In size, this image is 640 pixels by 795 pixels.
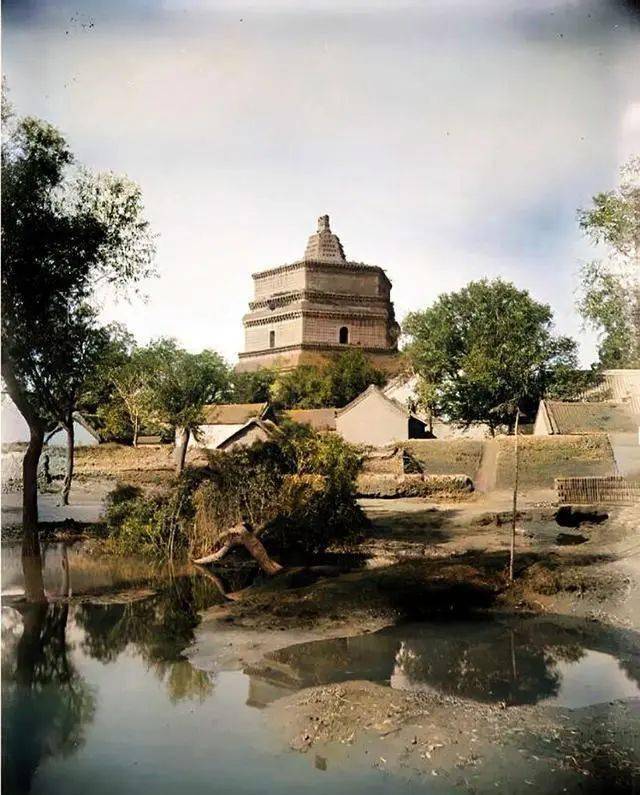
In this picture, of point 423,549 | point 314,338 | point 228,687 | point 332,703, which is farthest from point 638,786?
point 314,338

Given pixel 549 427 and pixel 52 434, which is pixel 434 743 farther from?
pixel 52 434

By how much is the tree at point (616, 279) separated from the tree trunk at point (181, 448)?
1931 mm

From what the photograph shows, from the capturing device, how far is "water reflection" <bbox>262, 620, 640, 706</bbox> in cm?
267

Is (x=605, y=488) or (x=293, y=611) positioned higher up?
(x=605, y=488)

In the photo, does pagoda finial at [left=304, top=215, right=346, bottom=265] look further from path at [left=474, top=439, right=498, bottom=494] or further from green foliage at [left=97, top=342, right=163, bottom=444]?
path at [left=474, top=439, right=498, bottom=494]

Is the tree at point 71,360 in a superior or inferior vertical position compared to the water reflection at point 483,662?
superior

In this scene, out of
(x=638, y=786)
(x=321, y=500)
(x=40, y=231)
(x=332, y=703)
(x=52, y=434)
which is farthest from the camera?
(x=321, y=500)

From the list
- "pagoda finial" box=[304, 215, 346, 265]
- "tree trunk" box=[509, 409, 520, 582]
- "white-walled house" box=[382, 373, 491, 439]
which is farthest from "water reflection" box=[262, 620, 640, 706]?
"pagoda finial" box=[304, 215, 346, 265]

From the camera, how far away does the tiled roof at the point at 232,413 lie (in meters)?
3.39

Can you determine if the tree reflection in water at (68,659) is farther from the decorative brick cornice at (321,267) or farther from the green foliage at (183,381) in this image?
the decorative brick cornice at (321,267)

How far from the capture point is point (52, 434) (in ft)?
10.3

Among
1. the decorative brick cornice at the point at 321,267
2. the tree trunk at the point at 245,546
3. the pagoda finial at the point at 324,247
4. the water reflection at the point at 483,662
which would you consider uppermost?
the pagoda finial at the point at 324,247

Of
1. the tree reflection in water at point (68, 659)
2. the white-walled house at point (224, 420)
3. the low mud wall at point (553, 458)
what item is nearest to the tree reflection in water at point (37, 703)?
the tree reflection in water at point (68, 659)

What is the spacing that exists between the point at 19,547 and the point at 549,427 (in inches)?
93.4
